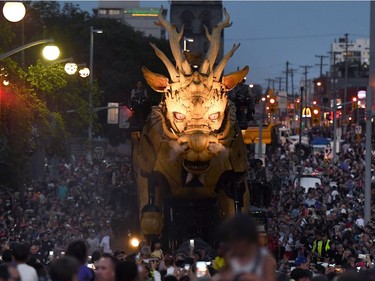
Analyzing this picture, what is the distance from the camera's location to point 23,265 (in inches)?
540

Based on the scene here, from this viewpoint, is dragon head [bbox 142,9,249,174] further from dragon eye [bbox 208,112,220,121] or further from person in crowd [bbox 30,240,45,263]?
person in crowd [bbox 30,240,45,263]

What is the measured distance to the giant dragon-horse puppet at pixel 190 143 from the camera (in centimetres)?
2759

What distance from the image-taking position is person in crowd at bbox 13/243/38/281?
1341 centimetres

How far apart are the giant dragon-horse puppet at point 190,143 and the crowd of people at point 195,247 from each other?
1245mm

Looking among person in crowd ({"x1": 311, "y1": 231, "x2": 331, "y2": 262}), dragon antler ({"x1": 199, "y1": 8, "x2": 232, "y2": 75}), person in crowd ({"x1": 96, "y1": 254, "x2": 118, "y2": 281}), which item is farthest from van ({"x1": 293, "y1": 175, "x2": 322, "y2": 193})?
person in crowd ({"x1": 96, "y1": 254, "x2": 118, "y2": 281})

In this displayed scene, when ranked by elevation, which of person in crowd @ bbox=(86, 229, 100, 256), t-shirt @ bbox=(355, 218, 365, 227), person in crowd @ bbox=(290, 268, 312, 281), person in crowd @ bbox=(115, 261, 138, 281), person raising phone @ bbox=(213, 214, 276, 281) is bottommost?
Answer: person in crowd @ bbox=(86, 229, 100, 256)

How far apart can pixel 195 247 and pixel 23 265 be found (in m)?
13.4

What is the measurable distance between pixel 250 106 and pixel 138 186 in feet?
11.2

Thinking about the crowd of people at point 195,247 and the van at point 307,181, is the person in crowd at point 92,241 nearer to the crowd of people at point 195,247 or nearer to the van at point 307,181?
the crowd of people at point 195,247

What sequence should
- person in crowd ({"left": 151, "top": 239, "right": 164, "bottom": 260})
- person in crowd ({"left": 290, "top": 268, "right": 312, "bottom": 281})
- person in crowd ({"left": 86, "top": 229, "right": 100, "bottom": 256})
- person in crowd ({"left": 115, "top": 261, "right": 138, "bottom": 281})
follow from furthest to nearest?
person in crowd ({"left": 86, "top": 229, "right": 100, "bottom": 256}), person in crowd ({"left": 151, "top": 239, "right": 164, "bottom": 260}), person in crowd ({"left": 290, "top": 268, "right": 312, "bottom": 281}), person in crowd ({"left": 115, "top": 261, "right": 138, "bottom": 281})

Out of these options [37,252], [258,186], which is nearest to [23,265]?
[37,252]

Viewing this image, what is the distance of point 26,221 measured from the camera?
4119 centimetres

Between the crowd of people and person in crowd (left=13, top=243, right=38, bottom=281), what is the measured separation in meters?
0.01

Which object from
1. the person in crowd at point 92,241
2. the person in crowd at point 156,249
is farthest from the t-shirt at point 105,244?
the person in crowd at point 156,249
